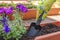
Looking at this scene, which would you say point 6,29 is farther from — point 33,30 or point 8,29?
point 33,30

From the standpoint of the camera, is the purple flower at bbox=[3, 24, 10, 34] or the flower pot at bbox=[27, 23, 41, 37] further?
the flower pot at bbox=[27, 23, 41, 37]

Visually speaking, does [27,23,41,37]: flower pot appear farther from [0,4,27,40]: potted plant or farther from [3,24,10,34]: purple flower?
[3,24,10,34]: purple flower

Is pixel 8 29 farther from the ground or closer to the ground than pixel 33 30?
farther from the ground

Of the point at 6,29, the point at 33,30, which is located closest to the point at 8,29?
the point at 6,29

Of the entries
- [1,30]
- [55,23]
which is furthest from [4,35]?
[55,23]

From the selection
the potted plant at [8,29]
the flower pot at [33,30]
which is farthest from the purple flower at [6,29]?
the flower pot at [33,30]

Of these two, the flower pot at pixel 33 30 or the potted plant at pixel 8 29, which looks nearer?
the potted plant at pixel 8 29

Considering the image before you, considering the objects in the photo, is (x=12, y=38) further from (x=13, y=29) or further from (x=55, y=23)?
(x=55, y=23)

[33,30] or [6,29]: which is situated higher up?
→ [6,29]

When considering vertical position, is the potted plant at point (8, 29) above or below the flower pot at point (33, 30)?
above

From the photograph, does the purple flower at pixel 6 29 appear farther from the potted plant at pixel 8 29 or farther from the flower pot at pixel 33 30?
the flower pot at pixel 33 30

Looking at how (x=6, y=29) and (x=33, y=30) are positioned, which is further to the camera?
(x=33, y=30)

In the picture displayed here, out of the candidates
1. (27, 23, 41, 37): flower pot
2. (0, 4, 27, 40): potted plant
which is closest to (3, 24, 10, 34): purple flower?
(0, 4, 27, 40): potted plant

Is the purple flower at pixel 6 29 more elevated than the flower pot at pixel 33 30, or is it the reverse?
the purple flower at pixel 6 29
